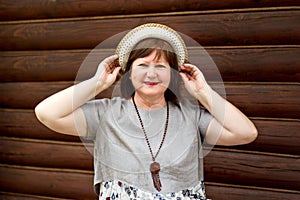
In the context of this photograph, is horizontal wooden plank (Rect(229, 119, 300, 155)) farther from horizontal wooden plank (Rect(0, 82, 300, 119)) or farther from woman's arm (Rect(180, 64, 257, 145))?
woman's arm (Rect(180, 64, 257, 145))

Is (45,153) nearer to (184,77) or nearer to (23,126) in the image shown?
(23,126)

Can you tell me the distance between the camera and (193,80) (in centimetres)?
157

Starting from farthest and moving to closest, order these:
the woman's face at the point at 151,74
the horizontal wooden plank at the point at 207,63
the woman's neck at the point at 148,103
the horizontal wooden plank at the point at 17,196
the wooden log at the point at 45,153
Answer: the horizontal wooden plank at the point at 17,196
the wooden log at the point at 45,153
the horizontal wooden plank at the point at 207,63
the woman's neck at the point at 148,103
the woman's face at the point at 151,74

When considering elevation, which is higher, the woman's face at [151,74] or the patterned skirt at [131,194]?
the woman's face at [151,74]

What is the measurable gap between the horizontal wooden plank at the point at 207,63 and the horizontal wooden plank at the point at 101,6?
0.21 meters

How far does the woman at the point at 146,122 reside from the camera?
1.50 meters

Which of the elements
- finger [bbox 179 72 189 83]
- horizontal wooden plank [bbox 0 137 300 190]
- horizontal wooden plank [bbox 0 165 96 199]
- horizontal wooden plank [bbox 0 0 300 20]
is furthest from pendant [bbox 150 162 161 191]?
horizontal wooden plank [bbox 0 165 96 199]

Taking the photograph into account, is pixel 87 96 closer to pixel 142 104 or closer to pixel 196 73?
pixel 142 104

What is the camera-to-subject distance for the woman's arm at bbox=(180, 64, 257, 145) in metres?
1.54

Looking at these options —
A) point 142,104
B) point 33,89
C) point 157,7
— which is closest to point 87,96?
point 142,104

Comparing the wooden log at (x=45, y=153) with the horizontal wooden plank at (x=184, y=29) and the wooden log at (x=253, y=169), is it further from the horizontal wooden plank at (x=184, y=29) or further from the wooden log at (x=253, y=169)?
the wooden log at (x=253, y=169)

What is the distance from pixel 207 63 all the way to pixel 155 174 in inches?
21.6

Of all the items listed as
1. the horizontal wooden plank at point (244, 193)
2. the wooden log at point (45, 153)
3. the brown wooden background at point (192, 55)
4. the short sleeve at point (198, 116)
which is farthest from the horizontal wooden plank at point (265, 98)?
the short sleeve at point (198, 116)

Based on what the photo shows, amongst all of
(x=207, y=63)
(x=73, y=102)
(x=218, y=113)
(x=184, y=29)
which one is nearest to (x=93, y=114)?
(x=73, y=102)
